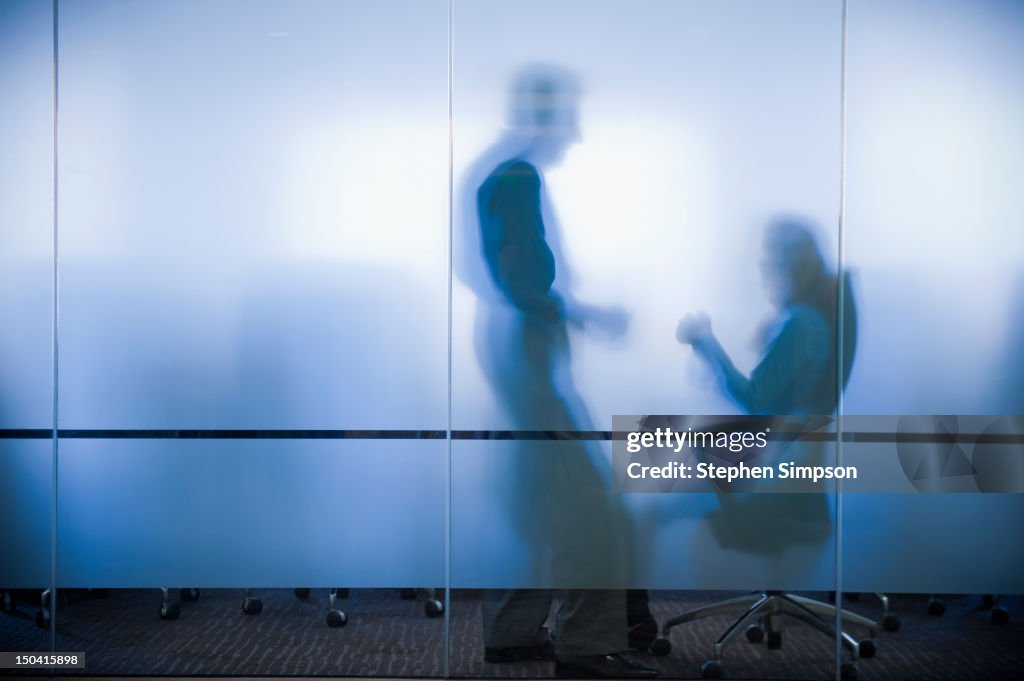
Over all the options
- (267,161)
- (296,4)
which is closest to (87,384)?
(267,161)

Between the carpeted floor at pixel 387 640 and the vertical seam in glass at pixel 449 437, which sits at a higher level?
the vertical seam in glass at pixel 449 437

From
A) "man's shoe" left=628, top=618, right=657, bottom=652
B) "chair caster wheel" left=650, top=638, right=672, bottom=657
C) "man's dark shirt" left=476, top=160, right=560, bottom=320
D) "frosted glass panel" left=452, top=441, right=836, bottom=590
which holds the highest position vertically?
"man's dark shirt" left=476, top=160, right=560, bottom=320

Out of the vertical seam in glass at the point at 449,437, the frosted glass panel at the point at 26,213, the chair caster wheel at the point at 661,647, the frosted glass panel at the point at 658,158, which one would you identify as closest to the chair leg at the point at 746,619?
the chair caster wheel at the point at 661,647

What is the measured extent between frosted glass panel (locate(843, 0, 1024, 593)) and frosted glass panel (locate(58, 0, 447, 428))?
1.49 metres

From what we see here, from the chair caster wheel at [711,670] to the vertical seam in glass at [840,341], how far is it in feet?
1.39

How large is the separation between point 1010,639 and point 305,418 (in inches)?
104

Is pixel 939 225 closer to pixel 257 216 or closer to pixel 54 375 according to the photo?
pixel 257 216

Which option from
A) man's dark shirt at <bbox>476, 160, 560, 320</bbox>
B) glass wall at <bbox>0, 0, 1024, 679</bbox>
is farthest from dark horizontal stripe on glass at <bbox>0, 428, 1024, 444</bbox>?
man's dark shirt at <bbox>476, 160, 560, 320</bbox>

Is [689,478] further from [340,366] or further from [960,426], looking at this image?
[340,366]

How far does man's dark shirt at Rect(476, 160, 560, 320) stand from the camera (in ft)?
8.85

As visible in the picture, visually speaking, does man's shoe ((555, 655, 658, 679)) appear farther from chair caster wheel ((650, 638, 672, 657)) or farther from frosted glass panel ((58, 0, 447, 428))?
frosted glass panel ((58, 0, 447, 428))

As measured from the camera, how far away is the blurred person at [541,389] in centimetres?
270

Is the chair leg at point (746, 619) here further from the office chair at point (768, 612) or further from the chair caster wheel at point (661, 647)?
the chair caster wheel at point (661, 647)

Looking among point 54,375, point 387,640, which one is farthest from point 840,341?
point 54,375
